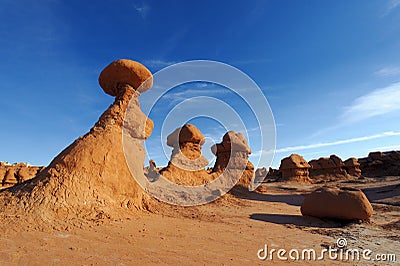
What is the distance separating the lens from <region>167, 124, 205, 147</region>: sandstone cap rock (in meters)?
12.8

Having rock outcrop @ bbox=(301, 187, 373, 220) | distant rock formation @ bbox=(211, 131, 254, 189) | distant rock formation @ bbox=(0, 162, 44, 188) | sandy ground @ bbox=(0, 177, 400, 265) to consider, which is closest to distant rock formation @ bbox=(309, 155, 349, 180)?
distant rock formation @ bbox=(211, 131, 254, 189)

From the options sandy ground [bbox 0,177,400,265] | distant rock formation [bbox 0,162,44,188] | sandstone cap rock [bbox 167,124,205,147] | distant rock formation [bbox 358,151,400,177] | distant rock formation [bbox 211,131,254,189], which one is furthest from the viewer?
distant rock formation [bbox 358,151,400,177]

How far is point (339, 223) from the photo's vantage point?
27.2 feet

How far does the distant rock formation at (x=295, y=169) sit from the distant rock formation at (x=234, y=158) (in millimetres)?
13835

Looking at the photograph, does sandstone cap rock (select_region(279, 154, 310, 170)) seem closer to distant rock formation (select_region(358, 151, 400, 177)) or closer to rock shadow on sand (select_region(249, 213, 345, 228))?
distant rock formation (select_region(358, 151, 400, 177))

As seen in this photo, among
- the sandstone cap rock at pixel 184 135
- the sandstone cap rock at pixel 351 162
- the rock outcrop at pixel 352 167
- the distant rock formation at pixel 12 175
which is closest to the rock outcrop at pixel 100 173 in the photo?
the sandstone cap rock at pixel 184 135

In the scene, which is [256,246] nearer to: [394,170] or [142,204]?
[142,204]

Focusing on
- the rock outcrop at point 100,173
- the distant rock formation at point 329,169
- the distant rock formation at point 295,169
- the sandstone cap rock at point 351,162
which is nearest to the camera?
the rock outcrop at point 100,173

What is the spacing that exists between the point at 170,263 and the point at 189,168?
8355 mm

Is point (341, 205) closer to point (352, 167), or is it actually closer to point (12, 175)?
point (12, 175)

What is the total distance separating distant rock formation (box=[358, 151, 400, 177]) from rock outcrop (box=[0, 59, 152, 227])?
109ft

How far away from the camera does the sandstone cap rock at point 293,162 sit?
26.7m

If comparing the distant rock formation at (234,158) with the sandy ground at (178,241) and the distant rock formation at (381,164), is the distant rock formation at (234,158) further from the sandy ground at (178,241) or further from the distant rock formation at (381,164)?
the distant rock formation at (381,164)

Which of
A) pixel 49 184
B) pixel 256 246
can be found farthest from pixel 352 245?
pixel 49 184
